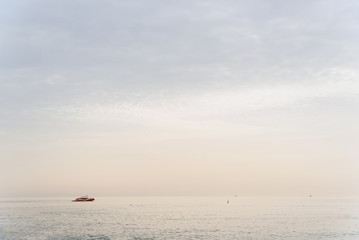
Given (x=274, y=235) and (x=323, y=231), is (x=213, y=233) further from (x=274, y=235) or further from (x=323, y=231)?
(x=323, y=231)

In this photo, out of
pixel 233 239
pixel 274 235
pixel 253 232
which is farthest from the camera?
pixel 253 232

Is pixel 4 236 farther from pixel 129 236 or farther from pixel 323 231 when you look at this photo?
pixel 323 231

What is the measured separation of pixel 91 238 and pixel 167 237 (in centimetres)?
1763

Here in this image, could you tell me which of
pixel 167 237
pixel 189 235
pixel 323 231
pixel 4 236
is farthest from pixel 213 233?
pixel 4 236

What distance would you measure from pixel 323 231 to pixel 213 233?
3050 centimetres

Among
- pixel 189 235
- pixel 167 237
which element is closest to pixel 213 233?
pixel 189 235

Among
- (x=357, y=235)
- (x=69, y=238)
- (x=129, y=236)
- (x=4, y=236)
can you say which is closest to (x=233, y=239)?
(x=129, y=236)

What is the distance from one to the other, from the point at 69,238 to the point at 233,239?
125ft

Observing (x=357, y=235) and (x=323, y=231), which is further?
(x=323, y=231)

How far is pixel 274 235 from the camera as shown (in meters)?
91.9

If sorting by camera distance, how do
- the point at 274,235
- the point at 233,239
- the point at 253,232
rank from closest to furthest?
the point at 233,239 < the point at 274,235 < the point at 253,232

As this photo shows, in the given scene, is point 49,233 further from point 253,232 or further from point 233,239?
point 253,232

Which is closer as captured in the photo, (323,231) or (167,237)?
(167,237)

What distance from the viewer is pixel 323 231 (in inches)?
3976
